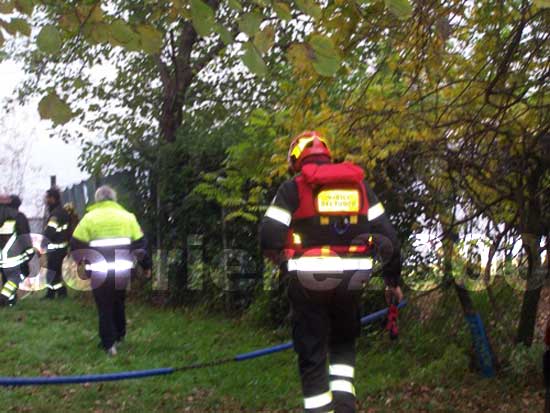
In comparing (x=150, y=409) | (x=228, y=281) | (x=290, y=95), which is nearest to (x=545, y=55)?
(x=290, y=95)

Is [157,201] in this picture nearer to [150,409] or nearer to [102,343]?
[102,343]

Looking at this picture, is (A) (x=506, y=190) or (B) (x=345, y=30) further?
(A) (x=506, y=190)

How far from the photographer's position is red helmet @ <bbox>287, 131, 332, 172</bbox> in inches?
250

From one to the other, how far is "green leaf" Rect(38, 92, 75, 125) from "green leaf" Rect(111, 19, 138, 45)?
495mm

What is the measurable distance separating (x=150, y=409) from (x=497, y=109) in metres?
3.60

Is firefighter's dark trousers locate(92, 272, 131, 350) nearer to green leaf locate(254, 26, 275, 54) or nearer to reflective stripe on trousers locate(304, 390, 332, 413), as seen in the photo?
reflective stripe on trousers locate(304, 390, 332, 413)

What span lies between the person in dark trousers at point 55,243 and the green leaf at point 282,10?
1143 cm

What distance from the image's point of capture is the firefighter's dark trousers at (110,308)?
1021cm

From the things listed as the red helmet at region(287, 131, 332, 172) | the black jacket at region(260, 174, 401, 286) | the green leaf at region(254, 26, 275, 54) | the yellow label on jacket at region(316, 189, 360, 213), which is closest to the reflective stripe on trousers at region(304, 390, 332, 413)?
the black jacket at region(260, 174, 401, 286)

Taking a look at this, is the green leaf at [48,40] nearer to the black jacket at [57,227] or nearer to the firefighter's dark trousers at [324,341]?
the firefighter's dark trousers at [324,341]

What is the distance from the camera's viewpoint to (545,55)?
7.89 m

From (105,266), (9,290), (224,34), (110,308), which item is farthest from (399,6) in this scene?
(9,290)

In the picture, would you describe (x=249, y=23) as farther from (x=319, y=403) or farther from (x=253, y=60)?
(x=319, y=403)

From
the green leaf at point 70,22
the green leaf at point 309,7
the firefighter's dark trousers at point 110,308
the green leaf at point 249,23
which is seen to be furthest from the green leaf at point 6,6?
the firefighter's dark trousers at point 110,308
